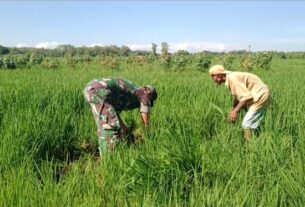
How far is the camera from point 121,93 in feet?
15.5

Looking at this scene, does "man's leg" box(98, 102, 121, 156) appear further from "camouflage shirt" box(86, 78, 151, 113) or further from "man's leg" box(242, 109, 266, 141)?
"man's leg" box(242, 109, 266, 141)

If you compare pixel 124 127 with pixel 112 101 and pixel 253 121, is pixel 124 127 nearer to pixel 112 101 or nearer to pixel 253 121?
pixel 112 101

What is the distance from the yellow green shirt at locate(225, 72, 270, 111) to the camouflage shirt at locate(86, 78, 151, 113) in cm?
127

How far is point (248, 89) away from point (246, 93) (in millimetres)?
207

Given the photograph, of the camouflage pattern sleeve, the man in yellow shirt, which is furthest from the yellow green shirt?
the camouflage pattern sleeve

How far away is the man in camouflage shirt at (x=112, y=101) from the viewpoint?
14.8ft

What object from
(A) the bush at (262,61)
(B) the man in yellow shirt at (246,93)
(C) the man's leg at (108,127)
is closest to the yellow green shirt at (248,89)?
(B) the man in yellow shirt at (246,93)

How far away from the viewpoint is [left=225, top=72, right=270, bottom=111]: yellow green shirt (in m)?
5.27

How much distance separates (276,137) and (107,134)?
5.65 feet

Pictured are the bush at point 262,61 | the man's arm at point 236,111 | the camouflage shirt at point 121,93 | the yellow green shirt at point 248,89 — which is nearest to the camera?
the camouflage shirt at point 121,93

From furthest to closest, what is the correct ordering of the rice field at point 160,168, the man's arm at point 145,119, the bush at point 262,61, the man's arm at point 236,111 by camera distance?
the bush at point 262,61, the man's arm at point 236,111, the man's arm at point 145,119, the rice field at point 160,168

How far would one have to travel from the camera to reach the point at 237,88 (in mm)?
5273

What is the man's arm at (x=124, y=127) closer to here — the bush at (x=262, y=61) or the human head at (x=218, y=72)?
the human head at (x=218, y=72)

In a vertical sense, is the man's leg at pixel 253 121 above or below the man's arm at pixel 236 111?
below
